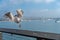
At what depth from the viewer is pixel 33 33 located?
2.74m

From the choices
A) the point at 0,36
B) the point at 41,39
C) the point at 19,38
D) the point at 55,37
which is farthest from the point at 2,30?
the point at 55,37

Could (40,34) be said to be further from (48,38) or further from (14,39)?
(14,39)

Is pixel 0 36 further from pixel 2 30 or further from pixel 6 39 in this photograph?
pixel 6 39

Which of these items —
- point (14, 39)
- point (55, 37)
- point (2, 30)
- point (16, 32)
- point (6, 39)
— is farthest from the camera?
point (6, 39)

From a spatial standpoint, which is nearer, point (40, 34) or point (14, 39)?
point (40, 34)

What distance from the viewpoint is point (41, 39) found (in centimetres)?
270

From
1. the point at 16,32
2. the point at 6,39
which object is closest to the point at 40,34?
the point at 16,32

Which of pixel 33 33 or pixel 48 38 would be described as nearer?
pixel 48 38

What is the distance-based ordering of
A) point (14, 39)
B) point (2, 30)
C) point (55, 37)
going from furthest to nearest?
1. point (14, 39)
2. point (2, 30)
3. point (55, 37)

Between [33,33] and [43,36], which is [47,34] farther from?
[33,33]

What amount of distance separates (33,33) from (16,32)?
441 millimetres

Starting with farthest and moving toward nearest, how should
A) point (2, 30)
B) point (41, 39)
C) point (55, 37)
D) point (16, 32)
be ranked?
point (2, 30) < point (16, 32) < point (41, 39) < point (55, 37)

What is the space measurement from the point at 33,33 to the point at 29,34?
0.08 metres

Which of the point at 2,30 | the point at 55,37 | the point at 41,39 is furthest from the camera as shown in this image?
the point at 2,30
